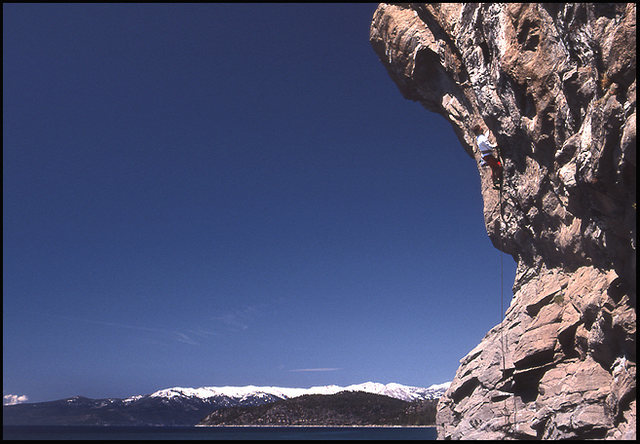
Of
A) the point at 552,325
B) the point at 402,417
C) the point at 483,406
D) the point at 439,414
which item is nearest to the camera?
the point at 552,325

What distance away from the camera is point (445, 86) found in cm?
2741

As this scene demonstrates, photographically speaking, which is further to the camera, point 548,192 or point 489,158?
point 489,158

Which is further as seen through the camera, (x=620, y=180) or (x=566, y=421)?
(x=566, y=421)

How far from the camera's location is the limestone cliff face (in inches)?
531

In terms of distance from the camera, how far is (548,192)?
20984 millimetres

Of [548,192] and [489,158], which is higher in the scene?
[489,158]

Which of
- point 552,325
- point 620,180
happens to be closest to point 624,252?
point 620,180

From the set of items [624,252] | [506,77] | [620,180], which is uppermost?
[506,77]

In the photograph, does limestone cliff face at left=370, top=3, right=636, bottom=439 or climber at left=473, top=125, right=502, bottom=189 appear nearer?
limestone cliff face at left=370, top=3, right=636, bottom=439

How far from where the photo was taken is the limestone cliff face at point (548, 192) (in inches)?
531

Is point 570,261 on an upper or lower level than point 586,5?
lower

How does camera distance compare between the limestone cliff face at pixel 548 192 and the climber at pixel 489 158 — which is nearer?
the limestone cliff face at pixel 548 192

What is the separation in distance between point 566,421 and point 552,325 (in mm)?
4441

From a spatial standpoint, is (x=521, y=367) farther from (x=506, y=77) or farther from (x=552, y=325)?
(x=506, y=77)
